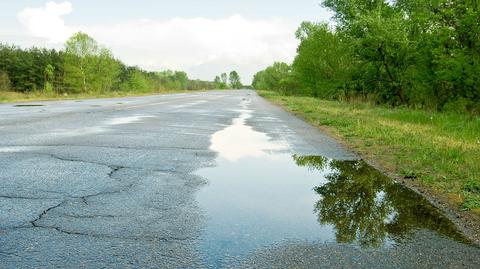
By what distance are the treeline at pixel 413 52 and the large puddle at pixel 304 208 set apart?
14794mm

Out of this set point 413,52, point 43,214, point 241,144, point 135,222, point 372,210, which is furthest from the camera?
point 413,52

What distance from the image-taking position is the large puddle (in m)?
3.99

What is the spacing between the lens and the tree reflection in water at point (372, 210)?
167 inches

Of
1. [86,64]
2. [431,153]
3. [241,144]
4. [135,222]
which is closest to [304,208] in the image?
[135,222]

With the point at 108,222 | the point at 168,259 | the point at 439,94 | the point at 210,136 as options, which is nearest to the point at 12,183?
the point at 108,222

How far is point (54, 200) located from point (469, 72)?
1941cm

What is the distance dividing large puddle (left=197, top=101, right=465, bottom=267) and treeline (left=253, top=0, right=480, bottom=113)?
14.8 metres

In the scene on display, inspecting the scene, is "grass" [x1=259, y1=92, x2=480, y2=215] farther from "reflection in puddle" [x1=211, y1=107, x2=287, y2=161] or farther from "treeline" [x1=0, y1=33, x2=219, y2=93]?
"treeline" [x1=0, y1=33, x2=219, y2=93]

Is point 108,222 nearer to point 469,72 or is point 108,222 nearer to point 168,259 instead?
point 168,259

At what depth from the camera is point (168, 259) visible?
132 inches

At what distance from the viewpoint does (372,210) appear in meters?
5.03

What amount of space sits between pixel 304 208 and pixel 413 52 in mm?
23362

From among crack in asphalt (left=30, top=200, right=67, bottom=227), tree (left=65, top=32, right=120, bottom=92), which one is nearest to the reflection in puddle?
crack in asphalt (left=30, top=200, right=67, bottom=227)

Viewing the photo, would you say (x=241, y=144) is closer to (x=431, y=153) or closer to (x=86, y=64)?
A: (x=431, y=153)
